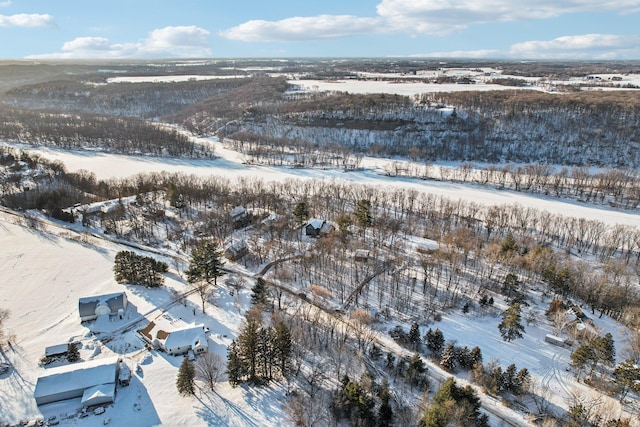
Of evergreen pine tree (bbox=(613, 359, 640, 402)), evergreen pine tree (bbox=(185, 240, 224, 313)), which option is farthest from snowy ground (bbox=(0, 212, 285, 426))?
evergreen pine tree (bbox=(613, 359, 640, 402))

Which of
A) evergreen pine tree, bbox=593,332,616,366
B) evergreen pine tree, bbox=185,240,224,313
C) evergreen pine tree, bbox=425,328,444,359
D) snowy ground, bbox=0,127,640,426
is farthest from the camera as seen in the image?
evergreen pine tree, bbox=185,240,224,313

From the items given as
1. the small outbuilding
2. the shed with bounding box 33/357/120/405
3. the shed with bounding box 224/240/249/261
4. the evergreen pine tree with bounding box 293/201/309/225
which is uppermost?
the evergreen pine tree with bounding box 293/201/309/225

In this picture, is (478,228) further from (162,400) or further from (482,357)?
(162,400)

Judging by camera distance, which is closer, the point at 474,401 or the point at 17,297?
the point at 474,401

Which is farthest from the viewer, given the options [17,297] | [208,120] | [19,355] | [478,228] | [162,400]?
[208,120]

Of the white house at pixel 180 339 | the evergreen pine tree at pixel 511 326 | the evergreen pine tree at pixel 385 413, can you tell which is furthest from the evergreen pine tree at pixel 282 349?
the evergreen pine tree at pixel 511 326

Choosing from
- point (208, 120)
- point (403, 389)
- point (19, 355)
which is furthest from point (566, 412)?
point (208, 120)

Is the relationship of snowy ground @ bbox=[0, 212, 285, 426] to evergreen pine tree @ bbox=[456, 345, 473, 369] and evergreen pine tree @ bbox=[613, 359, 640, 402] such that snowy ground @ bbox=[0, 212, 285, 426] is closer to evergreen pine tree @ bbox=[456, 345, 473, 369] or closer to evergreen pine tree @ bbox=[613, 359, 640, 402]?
evergreen pine tree @ bbox=[456, 345, 473, 369]
